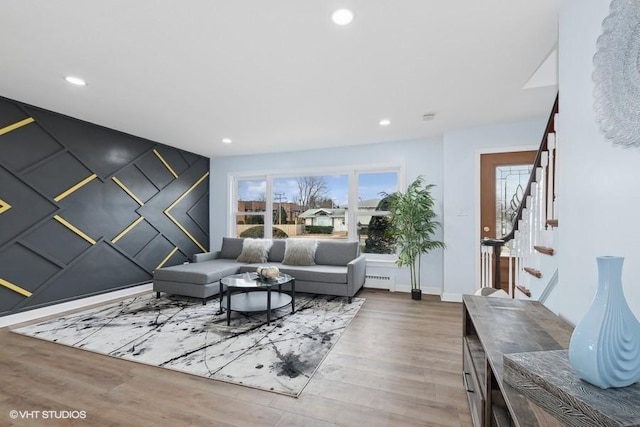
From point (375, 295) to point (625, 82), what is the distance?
12.7 ft

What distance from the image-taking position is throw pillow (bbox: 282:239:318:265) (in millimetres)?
4623

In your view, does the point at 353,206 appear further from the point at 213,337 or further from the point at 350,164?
the point at 213,337

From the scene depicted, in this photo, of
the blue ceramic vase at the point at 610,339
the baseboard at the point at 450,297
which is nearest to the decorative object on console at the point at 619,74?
the blue ceramic vase at the point at 610,339

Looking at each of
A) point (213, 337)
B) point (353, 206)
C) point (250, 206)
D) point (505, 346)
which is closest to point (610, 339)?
point (505, 346)

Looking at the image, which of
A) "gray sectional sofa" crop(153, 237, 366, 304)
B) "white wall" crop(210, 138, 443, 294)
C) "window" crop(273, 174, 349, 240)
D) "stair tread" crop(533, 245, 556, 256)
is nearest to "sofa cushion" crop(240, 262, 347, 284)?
"gray sectional sofa" crop(153, 237, 366, 304)

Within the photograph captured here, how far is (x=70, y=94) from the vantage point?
3.07m

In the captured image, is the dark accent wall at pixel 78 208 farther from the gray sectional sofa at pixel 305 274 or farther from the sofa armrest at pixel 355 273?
the sofa armrest at pixel 355 273

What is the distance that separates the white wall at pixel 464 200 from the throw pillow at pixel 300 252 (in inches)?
80.1

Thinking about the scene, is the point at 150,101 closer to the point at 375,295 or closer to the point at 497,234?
the point at 375,295

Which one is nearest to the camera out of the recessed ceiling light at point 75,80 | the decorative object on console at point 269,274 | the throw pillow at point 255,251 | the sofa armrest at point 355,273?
the recessed ceiling light at point 75,80

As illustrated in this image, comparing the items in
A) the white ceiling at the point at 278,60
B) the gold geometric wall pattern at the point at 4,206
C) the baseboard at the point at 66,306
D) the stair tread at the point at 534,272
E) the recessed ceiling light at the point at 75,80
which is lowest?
the baseboard at the point at 66,306

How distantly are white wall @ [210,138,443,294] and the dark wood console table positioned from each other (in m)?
2.85

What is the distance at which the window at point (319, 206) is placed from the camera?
5074 millimetres

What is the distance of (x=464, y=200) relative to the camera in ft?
13.7
